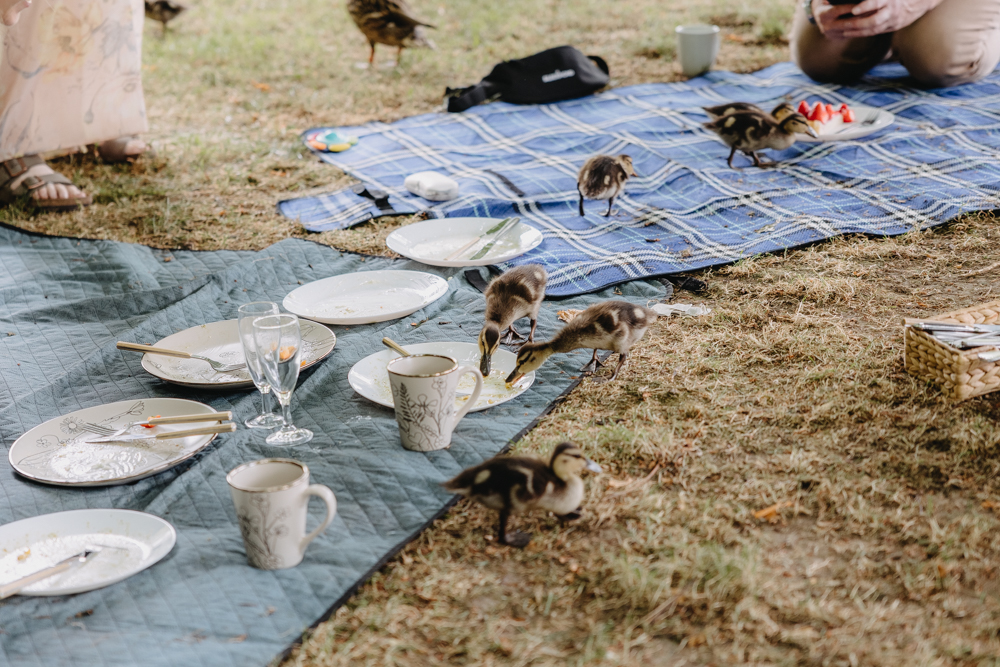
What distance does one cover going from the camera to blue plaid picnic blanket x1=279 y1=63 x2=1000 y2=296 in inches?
161

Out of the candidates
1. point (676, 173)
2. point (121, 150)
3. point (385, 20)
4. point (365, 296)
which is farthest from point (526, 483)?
point (385, 20)

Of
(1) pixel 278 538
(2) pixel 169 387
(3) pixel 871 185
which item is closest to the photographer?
(1) pixel 278 538

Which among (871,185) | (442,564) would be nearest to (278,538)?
(442,564)

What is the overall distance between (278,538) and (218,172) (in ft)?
13.3

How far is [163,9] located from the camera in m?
9.04

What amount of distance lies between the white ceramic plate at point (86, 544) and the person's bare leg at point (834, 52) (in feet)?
19.2

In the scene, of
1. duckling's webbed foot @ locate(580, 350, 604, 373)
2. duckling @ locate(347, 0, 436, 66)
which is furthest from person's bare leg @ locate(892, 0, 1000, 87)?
duckling's webbed foot @ locate(580, 350, 604, 373)

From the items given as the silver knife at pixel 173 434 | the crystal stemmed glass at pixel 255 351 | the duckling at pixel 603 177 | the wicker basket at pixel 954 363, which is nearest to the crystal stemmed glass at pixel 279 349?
the crystal stemmed glass at pixel 255 351

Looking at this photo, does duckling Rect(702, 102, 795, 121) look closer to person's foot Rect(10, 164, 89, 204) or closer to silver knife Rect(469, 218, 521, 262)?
silver knife Rect(469, 218, 521, 262)

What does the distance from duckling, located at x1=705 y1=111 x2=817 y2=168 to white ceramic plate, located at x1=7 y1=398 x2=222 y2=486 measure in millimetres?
3584

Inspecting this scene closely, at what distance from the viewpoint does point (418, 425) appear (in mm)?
2434

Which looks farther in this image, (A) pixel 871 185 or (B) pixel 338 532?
(A) pixel 871 185

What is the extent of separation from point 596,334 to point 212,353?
138cm

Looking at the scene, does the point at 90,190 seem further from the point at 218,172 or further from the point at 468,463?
the point at 468,463
